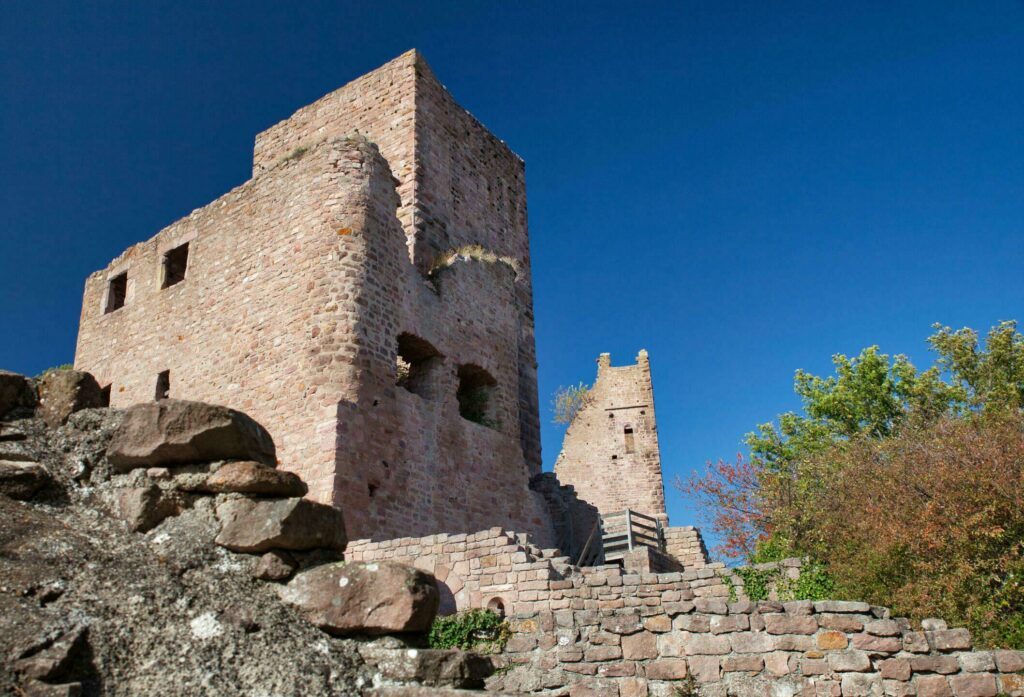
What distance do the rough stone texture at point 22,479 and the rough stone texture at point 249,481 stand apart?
71 centimetres

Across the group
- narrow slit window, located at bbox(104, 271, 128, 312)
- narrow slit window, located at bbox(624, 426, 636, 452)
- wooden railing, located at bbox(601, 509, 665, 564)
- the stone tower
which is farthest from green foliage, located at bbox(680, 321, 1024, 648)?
narrow slit window, located at bbox(104, 271, 128, 312)

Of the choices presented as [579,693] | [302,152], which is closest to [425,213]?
[302,152]

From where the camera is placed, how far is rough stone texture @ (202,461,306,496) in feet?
12.7

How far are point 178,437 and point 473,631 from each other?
17.8 feet

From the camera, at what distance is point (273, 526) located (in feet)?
12.0

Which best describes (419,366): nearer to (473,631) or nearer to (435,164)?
(435,164)

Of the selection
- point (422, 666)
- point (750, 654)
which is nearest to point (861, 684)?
point (750, 654)

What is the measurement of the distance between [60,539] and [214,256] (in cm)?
1149

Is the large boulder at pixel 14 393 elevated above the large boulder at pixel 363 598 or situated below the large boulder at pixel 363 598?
above

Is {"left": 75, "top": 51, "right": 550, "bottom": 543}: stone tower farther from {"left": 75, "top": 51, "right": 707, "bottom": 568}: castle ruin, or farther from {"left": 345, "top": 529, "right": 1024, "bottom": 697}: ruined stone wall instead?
{"left": 345, "top": 529, "right": 1024, "bottom": 697}: ruined stone wall

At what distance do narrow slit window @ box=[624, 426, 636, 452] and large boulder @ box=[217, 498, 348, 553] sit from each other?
2535 cm

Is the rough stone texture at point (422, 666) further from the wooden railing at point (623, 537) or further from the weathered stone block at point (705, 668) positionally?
the wooden railing at point (623, 537)

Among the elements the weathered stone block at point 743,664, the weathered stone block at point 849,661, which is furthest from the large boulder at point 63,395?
the weathered stone block at point 849,661

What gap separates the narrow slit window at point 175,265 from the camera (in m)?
15.5
